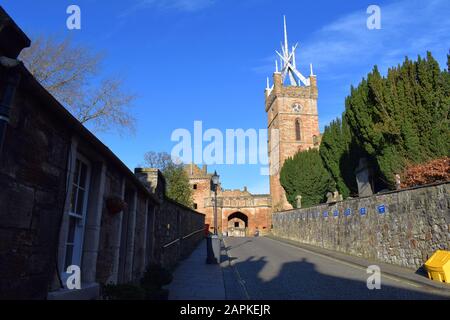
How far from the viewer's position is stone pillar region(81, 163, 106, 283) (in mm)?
4797

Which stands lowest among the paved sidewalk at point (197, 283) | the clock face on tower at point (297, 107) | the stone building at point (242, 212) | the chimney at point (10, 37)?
the paved sidewalk at point (197, 283)

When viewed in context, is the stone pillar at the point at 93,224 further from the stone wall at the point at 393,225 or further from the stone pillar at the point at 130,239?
the stone wall at the point at 393,225

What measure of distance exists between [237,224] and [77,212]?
51620 mm

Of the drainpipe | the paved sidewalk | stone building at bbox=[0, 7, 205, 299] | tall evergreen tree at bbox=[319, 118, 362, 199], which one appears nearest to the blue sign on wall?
the paved sidewalk

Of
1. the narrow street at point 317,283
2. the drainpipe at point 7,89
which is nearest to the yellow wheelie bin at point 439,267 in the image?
the narrow street at point 317,283

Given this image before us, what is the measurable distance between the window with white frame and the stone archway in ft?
141

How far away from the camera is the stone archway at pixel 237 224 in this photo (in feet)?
156

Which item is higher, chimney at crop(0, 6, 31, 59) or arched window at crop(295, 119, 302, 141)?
arched window at crop(295, 119, 302, 141)

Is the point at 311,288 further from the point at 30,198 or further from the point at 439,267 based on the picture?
the point at 30,198

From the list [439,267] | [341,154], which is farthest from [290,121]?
[439,267]

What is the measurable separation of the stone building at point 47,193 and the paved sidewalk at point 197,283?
2376mm

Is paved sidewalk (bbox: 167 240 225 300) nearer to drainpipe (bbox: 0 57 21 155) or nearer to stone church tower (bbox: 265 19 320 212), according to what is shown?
drainpipe (bbox: 0 57 21 155)
